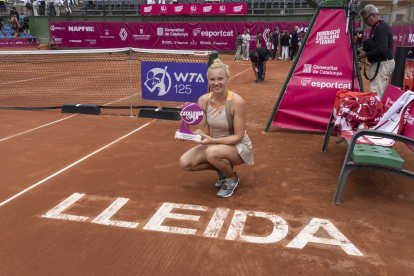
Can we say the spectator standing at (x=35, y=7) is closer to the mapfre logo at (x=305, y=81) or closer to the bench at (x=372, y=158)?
the mapfre logo at (x=305, y=81)

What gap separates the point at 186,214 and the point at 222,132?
3.52 ft

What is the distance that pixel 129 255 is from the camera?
10.9 ft

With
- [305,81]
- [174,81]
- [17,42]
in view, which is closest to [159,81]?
[174,81]

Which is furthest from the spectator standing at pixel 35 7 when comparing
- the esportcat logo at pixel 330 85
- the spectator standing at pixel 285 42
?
the esportcat logo at pixel 330 85

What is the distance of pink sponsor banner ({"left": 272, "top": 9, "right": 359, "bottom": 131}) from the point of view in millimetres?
6691

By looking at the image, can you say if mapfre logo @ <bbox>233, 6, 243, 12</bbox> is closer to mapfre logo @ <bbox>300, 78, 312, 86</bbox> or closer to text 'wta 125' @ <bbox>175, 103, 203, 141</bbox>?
mapfre logo @ <bbox>300, 78, 312, 86</bbox>

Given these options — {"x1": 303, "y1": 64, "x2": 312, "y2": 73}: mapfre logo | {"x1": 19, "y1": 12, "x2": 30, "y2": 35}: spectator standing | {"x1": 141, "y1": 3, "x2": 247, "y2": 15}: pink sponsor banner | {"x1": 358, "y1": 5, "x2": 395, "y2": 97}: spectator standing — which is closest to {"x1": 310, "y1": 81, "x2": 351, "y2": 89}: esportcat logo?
{"x1": 303, "y1": 64, "x2": 312, "y2": 73}: mapfre logo

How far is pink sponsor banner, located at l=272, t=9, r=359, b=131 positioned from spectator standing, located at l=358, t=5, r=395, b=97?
35 cm

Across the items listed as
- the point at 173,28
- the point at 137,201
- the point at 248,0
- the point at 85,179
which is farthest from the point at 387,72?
the point at 248,0

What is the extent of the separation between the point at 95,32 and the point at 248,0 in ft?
46.0

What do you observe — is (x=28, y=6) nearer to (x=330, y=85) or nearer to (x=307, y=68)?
(x=307, y=68)

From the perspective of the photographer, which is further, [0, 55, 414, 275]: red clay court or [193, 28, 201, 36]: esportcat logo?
[193, 28, 201, 36]: esportcat logo

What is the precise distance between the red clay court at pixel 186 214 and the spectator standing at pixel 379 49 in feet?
4.29

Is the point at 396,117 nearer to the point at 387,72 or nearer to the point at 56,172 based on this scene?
the point at 387,72
